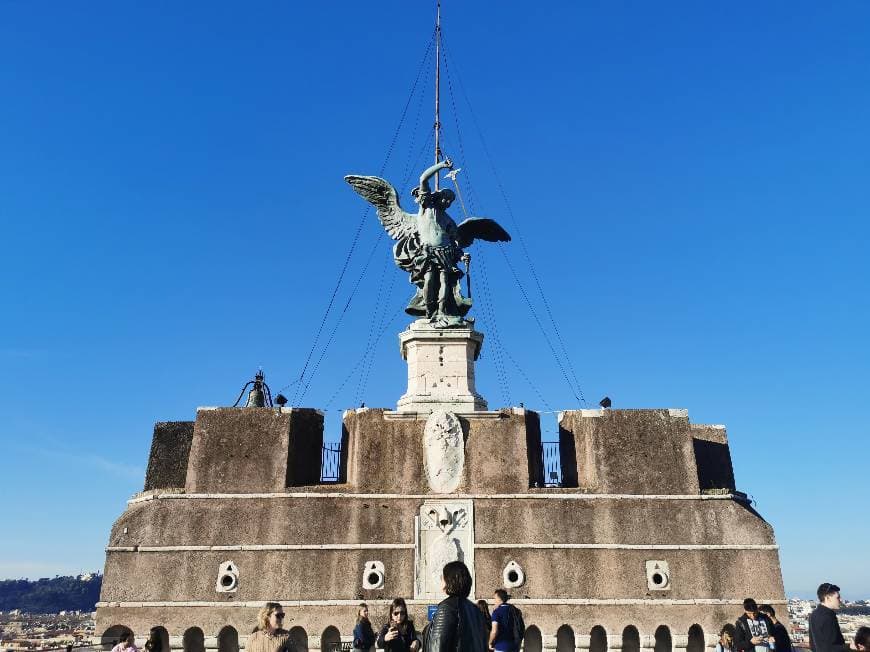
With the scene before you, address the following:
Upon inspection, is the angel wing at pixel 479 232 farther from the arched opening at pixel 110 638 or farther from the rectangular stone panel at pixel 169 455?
the arched opening at pixel 110 638

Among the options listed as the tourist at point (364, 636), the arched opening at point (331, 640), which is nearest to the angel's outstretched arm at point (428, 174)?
the arched opening at point (331, 640)

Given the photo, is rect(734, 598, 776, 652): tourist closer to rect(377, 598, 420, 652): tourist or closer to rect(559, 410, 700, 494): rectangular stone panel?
rect(377, 598, 420, 652): tourist

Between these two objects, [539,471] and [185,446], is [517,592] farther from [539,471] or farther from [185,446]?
[185,446]

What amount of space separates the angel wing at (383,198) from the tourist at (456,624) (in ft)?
58.3

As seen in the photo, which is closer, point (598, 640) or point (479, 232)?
point (598, 640)

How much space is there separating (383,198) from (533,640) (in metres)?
13.6

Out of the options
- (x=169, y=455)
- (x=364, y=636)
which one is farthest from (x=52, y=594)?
(x=364, y=636)

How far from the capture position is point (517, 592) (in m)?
18.0

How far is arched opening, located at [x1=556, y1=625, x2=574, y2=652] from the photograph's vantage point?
17750 millimetres

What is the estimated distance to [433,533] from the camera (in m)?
18.5

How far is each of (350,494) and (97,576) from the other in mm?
144135

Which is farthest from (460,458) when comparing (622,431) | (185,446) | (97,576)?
(97,576)

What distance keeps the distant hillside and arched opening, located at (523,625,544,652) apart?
12348 centimetres

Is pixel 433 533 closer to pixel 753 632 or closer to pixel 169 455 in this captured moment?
pixel 169 455
